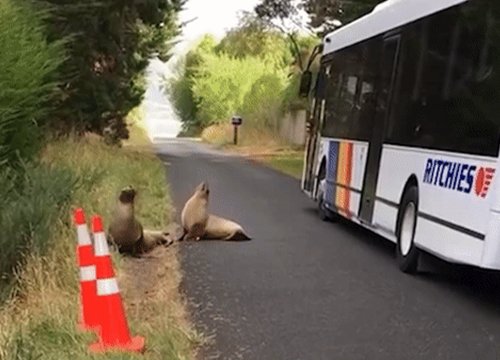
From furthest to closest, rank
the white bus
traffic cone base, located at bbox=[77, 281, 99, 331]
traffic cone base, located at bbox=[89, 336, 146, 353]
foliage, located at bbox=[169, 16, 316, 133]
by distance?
foliage, located at bbox=[169, 16, 316, 133]
the white bus
traffic cone base, located at bbox=[77, 281, 99, 331]
traffic cone base, located at bbox=[89, 336, 146, 353]

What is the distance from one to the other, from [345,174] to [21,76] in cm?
569

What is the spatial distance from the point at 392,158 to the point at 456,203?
2413 mm

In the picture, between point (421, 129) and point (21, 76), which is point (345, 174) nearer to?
point (421, 129)

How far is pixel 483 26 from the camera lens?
8.77 m

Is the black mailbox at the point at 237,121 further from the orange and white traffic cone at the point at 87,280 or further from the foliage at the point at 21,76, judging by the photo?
the orange and white traffic cone at the point at 87,280

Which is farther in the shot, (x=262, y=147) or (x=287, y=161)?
(x=262, y=147)

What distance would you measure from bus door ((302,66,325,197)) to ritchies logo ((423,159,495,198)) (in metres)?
6.65

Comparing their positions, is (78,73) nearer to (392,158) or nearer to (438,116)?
(392,158)

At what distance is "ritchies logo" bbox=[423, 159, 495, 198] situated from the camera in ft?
27.6

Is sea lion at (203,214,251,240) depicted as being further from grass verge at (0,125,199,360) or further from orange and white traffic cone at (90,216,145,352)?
orange and white traffic cone at (90,216,145,352)

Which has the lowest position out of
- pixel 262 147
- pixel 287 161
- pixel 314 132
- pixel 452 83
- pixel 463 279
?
pixel 262 147

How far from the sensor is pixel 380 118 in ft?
40.0

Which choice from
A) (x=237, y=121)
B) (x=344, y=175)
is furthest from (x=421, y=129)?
(x=237, y=121)

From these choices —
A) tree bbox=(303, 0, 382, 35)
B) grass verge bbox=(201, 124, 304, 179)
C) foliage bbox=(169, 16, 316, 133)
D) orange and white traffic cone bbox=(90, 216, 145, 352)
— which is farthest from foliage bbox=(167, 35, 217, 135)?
orange and white traffic cone bbox=(90, 216, 145, 352)
